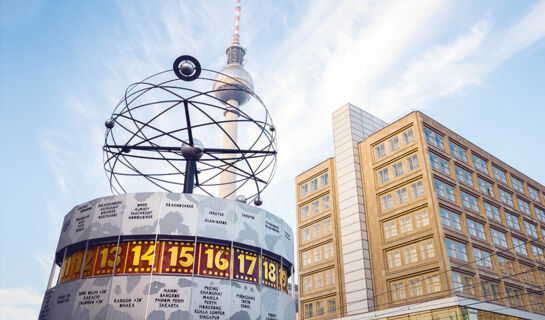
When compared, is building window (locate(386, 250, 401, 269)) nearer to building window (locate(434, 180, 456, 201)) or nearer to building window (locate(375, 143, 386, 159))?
building window (locate(434, 180, 456, 201))

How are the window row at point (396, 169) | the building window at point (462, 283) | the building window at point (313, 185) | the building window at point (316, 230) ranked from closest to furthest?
the building window at point (462, 283) < the window row at point (396, 169) < the building window at point (316, 230) < the building window at point (313, 185)

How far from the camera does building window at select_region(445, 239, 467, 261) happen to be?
121ft

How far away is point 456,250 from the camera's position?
37469mm

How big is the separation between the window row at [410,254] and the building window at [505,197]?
17.1 meters

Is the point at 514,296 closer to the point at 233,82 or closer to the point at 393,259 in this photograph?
the point at 393,259

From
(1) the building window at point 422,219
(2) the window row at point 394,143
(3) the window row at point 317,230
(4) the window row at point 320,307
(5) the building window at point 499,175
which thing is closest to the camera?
(1) the building window at point 422,219

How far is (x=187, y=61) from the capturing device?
15867 mm

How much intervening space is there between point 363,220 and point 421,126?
11677mm

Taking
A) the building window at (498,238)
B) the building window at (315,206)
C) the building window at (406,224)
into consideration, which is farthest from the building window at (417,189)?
the building window at (315,206)

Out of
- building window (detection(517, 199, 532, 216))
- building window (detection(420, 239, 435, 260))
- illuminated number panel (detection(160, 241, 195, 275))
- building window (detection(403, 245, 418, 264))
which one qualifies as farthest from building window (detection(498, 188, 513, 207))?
illuminated number panel (detection(160, 241, 195, 275))

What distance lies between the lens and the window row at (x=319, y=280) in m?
45.8

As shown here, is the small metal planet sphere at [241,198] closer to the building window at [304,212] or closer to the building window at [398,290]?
the building window at [398,290]

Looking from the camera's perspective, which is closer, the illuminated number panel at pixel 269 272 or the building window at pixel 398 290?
the illuminated number panel at pixel 269 272

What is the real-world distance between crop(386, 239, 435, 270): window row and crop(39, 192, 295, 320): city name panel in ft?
80.6
